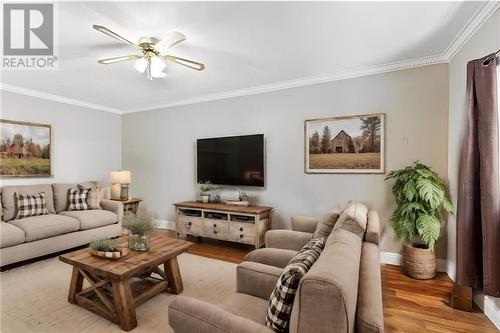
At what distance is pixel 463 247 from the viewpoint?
2.24 metres

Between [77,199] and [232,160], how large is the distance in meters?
2.60

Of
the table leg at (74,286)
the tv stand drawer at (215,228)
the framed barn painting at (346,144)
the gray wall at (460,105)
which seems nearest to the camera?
the gray wall at (460,105)

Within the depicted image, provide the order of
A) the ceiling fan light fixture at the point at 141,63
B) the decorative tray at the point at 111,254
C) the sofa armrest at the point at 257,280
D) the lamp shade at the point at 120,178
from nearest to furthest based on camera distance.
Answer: the sofa armrest at the point at 257,280
the decorative tray at the point at 111,254
the ceiling fan light fixture at the point at 141,63
the lamp shade at the point at 120,178

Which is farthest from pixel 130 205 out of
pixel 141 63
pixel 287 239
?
pixel 287 239

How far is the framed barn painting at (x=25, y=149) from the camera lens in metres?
4.00

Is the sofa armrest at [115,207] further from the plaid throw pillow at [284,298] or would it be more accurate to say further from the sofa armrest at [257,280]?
the plaid throw pillow at [284,298]

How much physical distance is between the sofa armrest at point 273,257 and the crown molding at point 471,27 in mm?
2485

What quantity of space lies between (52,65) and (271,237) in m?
3.41

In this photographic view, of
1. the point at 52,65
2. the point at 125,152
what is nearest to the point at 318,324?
the point at 52,65

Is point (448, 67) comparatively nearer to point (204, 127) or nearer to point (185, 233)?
point (204, 127)

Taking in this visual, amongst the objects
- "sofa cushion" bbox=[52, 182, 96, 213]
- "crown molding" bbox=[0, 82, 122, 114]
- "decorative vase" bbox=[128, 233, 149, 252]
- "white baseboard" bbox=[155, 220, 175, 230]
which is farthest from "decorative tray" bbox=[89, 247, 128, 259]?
"crown molding" bbox=[0, 82, 122, 114]

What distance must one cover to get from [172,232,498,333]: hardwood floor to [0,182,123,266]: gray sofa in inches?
156

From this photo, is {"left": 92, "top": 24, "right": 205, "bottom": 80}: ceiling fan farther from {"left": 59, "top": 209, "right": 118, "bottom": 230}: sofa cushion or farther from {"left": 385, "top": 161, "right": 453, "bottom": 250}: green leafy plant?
{"left": 385, "top": 161, "right": 453, "bottom": 250}: green leafy plant

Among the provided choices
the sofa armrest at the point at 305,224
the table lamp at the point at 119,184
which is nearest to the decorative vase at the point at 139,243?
the sofa armrest at the point at 305,224
